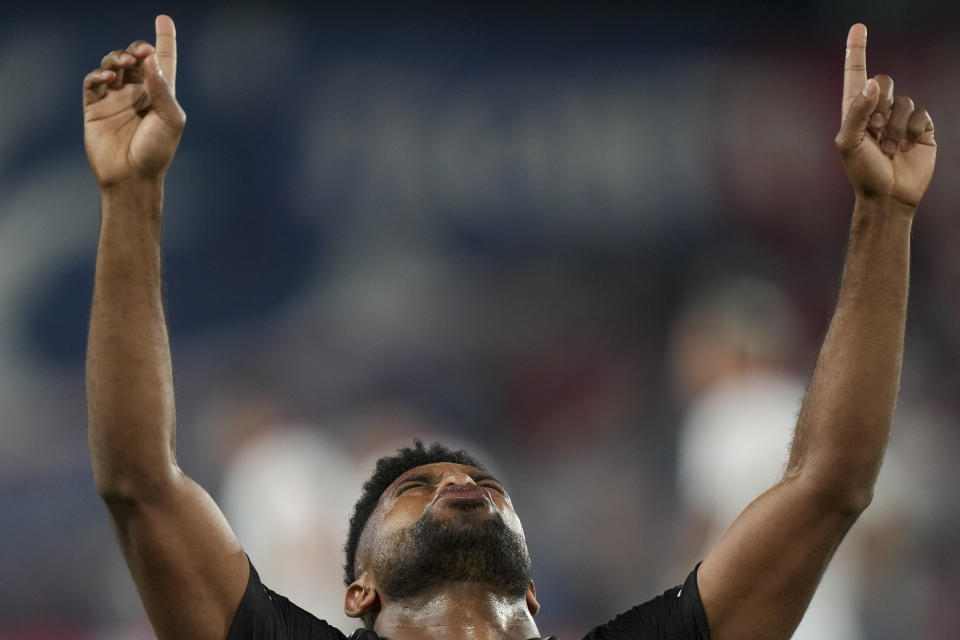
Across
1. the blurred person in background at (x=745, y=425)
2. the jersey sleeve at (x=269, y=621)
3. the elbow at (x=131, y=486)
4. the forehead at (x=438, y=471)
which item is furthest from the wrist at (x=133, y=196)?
the blurred person in background at (x=745, y=425)

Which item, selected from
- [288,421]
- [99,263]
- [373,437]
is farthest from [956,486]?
[99,263]

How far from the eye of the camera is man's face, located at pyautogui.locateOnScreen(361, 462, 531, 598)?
2.61 metres

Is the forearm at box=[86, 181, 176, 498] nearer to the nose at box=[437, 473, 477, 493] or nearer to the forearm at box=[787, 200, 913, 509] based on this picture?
the nose at box=[437, 473, 477, 493]

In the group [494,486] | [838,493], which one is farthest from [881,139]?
[494,486]

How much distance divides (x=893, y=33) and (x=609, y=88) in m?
1.31

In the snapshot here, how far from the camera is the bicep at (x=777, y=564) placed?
2398 mm

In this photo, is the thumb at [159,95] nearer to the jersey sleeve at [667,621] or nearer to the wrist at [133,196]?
the wrist at [133,196]

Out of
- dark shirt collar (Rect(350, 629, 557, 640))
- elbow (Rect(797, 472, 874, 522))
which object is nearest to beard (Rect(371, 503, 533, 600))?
dark shirt collar (Rect(350, 629, 557, 640))

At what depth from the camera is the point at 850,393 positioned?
92.4 inches

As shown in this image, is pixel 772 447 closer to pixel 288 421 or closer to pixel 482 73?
pixel 288 421

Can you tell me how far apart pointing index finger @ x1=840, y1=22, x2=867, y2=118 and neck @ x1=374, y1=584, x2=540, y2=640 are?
123 centimetres

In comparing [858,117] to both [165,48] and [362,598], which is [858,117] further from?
[362,598]

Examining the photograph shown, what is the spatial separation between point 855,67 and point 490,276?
294cm

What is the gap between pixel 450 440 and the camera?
4.84 metres
